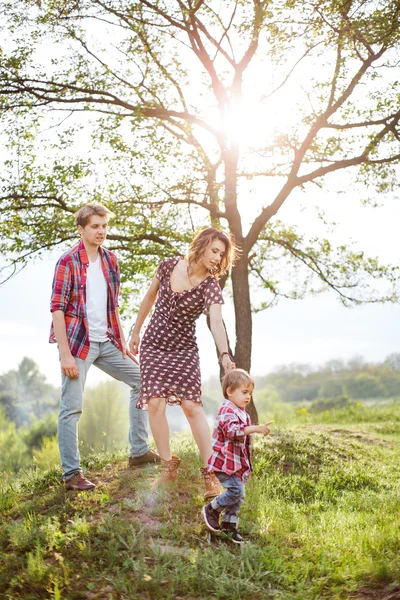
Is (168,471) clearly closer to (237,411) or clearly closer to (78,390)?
(78,390)

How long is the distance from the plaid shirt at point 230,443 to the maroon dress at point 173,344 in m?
0.81

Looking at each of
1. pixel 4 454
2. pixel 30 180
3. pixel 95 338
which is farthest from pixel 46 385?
pixel 95 338

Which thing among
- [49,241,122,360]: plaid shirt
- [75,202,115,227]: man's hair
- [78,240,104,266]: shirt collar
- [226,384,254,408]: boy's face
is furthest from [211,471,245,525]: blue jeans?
[75,202,115,227]: man's hair

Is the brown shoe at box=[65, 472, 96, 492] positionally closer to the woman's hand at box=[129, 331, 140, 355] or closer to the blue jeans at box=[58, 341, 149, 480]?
the blue jeans at box=[58, 341, 149, 480]

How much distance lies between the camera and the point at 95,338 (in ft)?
18.0

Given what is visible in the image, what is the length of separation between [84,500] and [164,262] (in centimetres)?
208

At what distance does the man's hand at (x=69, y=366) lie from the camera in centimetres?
521

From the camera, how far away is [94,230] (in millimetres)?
5449

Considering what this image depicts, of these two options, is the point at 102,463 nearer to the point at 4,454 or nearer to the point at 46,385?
the point at 4,454

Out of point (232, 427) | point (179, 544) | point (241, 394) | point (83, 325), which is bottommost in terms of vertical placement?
point (179, 544)

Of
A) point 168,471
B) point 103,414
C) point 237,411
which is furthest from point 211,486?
point 103,414

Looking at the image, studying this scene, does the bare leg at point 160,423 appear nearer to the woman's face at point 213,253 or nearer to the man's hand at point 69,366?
the man's hand at point 69,366

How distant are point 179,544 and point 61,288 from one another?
2.26 m

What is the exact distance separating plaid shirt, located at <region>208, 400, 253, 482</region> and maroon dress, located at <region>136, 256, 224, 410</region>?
2.66 ft
